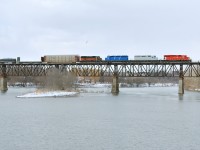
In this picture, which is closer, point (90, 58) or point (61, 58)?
point (90, 58)

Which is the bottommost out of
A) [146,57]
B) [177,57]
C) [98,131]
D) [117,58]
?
[98,131]

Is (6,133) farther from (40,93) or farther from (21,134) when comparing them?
(40,93)

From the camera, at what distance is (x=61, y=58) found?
122m

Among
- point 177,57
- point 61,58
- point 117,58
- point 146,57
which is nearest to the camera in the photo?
point 177,57

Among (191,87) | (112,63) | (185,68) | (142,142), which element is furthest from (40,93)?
(191,87)

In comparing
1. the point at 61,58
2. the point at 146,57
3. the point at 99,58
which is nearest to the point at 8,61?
the point at 61,58

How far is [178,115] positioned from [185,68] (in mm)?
69142

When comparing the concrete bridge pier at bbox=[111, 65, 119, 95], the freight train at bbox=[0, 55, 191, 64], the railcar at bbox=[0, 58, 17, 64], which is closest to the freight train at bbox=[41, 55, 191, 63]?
the freight train at bbox=[0, 55, 191, 64]

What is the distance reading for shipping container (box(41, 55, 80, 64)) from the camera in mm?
120562

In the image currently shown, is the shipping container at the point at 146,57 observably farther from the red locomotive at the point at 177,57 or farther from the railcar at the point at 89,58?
the railcar at the point at 89,58

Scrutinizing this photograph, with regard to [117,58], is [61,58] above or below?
above

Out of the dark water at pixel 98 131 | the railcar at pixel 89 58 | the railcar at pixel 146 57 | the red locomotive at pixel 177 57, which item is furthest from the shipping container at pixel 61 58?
the dark water at pixel 98 131

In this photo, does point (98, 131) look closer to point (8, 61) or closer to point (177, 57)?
point (177, 57)

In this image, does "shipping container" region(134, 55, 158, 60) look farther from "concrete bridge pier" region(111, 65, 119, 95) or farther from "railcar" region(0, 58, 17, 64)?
"railcar" region(0, 58, 17, 64)
